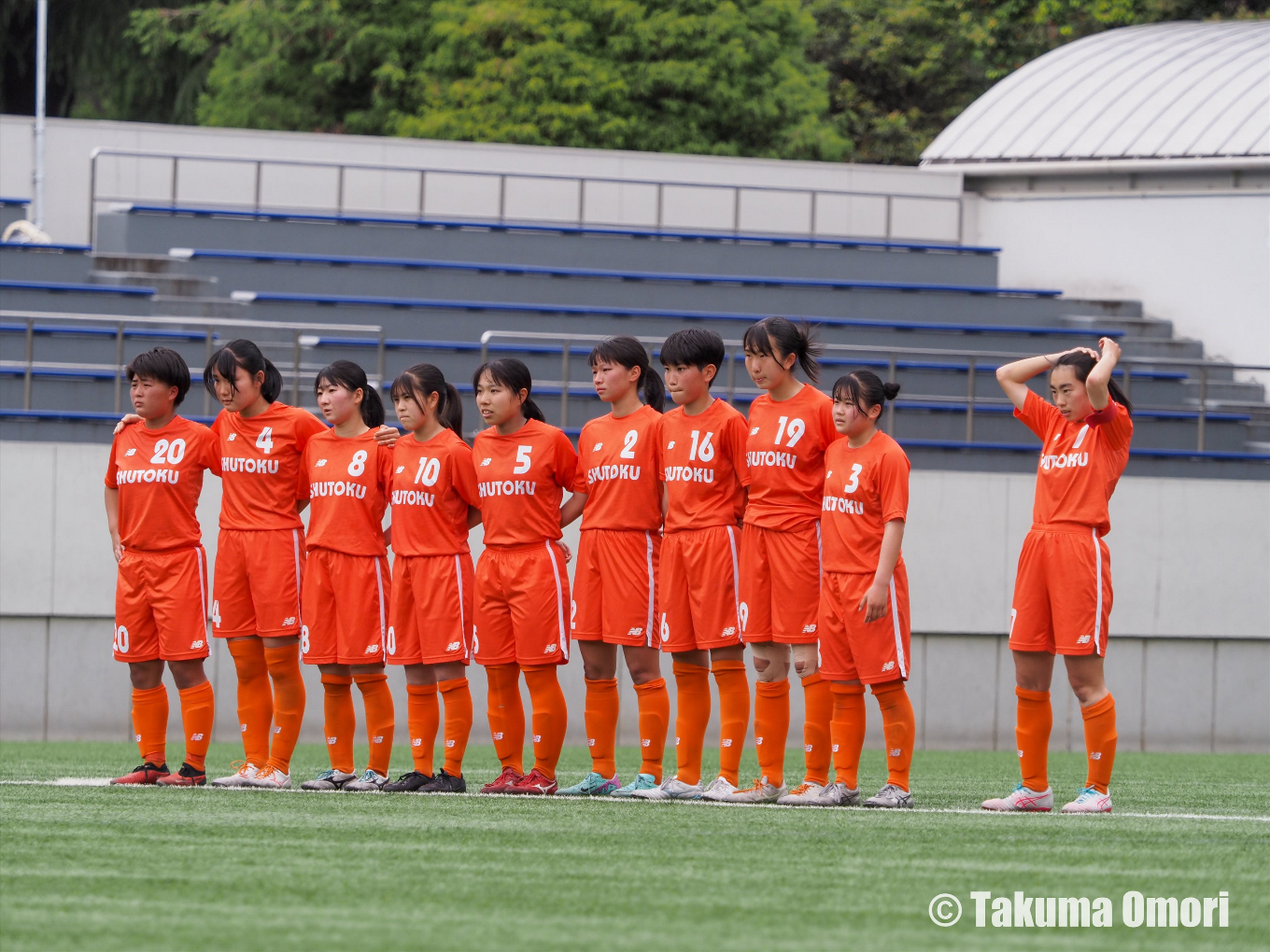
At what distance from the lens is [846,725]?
6.24 m

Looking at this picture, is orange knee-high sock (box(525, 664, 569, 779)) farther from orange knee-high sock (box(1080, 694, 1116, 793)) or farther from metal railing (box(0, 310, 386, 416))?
metal railing (box(0, 310, 386, 416))

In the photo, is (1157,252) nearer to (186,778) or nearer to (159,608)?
(159,608)

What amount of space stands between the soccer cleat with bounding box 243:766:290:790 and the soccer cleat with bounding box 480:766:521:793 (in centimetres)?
79

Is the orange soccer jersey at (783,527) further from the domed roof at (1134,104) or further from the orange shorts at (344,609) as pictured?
the domed roof at (1134,104)

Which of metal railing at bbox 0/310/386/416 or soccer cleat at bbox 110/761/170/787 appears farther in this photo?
metal railing at bbox 0/310/386/416

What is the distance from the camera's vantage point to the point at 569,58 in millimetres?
23344

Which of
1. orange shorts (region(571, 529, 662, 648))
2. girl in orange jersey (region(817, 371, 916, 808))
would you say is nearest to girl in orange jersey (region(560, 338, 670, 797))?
orange shorts (region(571, 529, 662, 648))

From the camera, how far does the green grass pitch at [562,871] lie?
12.7 feet

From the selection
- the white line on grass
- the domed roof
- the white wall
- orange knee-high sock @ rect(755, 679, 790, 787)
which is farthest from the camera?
the domed roof

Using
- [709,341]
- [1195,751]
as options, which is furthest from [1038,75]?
[709,341]

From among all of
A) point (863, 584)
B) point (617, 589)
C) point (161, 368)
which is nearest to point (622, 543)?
point (617, 589)

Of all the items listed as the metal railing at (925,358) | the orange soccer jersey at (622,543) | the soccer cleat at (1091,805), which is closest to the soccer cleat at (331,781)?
the orange soccer jersey at (622,543)

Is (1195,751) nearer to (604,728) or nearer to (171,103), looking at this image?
(604,728)

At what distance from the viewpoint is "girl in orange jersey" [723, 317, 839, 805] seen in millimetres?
6297
